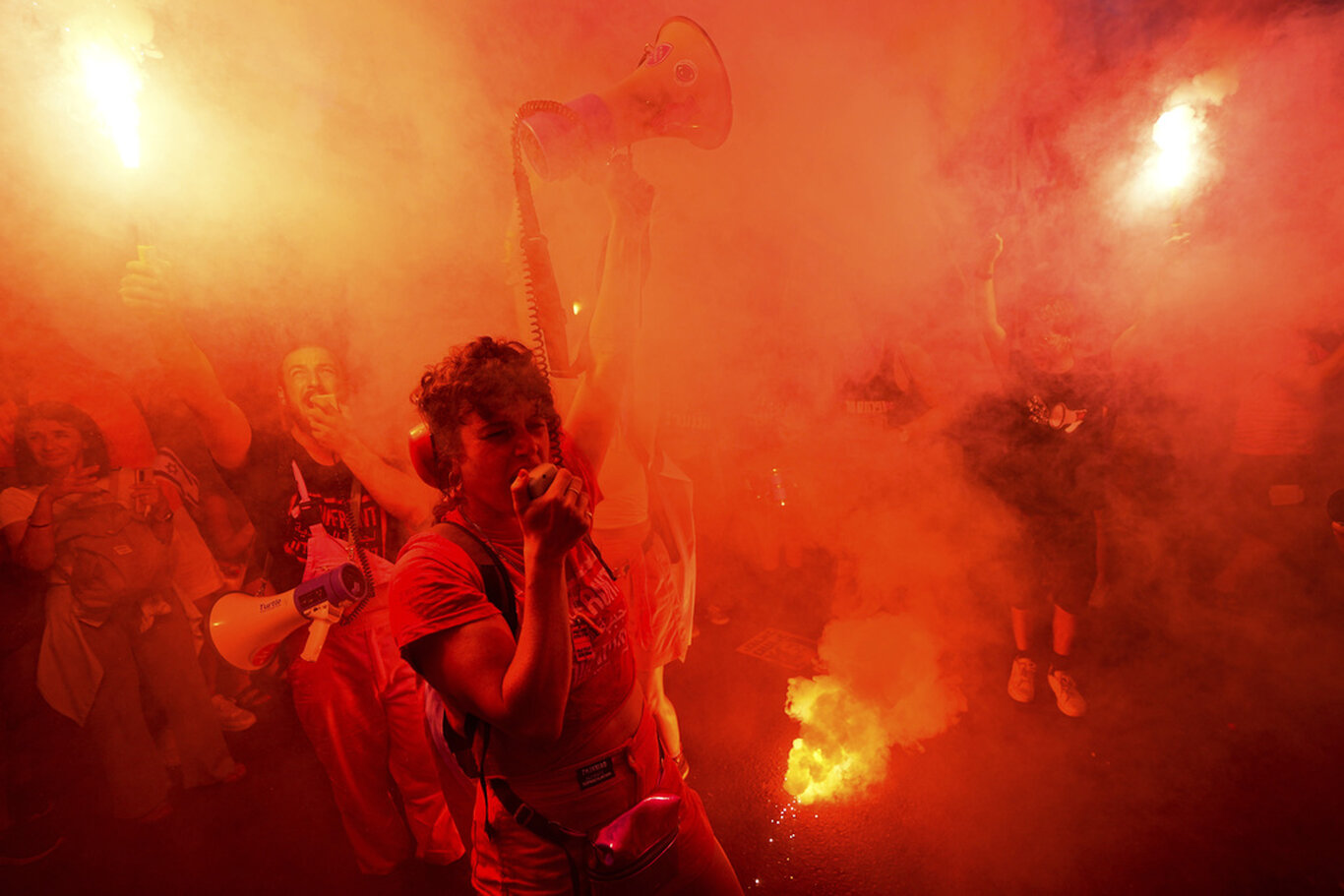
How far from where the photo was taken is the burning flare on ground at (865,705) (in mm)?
3021

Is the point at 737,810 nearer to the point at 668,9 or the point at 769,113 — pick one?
the point at 769,113

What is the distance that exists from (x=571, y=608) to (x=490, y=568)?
0.26 meters

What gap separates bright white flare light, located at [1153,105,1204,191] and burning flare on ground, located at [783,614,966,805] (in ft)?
11.5

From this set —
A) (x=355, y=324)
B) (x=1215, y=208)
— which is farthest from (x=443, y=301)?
(x=1215, y=208)

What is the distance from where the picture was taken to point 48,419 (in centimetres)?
284

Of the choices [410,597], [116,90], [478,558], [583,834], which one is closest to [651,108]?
[116,90]

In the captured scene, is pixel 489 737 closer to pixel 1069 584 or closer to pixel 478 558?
pixel 478 558

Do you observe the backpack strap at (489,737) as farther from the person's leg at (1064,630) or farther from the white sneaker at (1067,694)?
the person's leg at (1064,630)

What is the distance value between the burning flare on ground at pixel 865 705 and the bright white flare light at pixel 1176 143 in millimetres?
3496

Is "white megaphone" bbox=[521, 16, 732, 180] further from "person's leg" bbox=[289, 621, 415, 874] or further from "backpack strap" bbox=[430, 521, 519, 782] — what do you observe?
"person's leg" bbox=[289, 621, 415, 874]

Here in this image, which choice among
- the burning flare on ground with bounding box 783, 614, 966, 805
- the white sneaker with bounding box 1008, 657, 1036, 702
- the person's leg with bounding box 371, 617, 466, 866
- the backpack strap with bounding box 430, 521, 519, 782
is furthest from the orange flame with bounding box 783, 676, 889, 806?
the backpack strap with bounding box 430, 521, 519, 782

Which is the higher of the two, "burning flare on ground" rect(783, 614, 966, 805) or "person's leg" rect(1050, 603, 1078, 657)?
"person's leg" rect(1050, 603, 1078, 657)

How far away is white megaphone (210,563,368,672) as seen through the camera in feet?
7.89

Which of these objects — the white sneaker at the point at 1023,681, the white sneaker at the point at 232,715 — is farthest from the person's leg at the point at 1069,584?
the white sneaker at the point at 232,715
